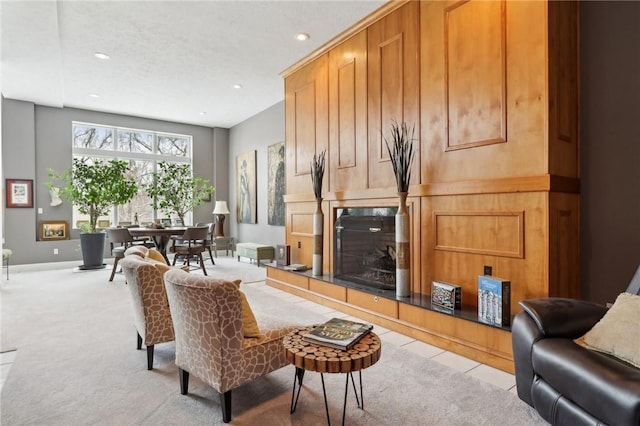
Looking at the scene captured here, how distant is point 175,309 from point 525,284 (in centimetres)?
249

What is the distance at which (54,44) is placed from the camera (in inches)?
183

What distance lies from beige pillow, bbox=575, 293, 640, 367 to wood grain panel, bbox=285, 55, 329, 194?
351 centimetres

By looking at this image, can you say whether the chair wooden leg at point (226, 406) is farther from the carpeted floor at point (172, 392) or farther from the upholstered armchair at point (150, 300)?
the upholstered armchair at point (150, 300)

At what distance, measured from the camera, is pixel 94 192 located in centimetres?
669

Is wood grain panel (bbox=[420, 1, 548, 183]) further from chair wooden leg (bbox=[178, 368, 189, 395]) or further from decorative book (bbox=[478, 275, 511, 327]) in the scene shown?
chair wooden leg (bbox=[178, 368, 189, 395])

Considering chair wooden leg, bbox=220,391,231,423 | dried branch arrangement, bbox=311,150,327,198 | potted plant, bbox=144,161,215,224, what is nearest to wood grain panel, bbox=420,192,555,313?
dried branch arrangement, bbox=311,150,327,198

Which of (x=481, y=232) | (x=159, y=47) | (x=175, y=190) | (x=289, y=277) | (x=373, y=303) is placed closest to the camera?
(x=481, y=232)

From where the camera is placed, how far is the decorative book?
2.62m

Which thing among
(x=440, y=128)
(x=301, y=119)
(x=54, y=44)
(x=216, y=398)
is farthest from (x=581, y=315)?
(x=54, y=44)

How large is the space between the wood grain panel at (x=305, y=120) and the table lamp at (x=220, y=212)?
3.62m

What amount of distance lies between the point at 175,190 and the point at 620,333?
27.8 feet

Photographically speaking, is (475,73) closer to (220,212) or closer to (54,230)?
(220,212)

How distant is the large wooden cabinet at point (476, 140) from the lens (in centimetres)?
263

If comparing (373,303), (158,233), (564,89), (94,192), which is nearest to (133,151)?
(94,192)
